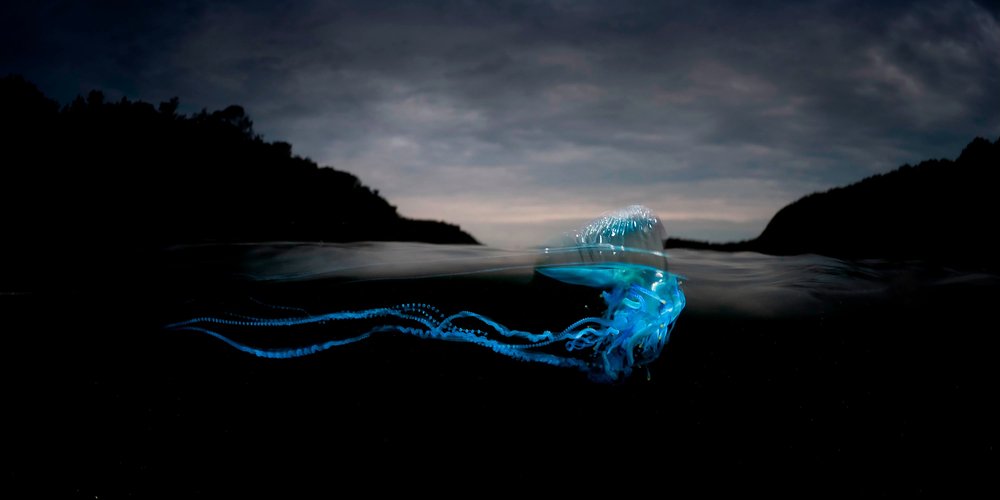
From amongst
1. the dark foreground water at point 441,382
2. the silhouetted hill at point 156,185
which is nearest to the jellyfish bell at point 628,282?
the dark foreground water at point 441,382

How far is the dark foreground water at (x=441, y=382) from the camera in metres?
7.28

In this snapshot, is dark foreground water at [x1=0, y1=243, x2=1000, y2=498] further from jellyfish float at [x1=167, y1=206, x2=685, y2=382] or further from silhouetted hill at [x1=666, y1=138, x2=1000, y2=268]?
jellyfish float at [x1=167, y1=206, x2=685, y2=382]

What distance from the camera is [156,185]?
25.0 feet

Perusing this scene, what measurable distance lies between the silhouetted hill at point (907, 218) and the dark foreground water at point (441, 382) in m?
0.35

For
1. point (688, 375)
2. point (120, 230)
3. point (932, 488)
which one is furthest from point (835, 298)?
point (120, 230)

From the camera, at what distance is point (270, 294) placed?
838 cm

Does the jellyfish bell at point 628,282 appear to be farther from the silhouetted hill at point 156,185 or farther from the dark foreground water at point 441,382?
the silhouetted hill at point 156,185

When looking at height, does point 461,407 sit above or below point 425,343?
below

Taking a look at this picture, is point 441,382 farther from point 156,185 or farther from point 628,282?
point 628,282

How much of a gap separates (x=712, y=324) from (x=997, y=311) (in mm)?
4610

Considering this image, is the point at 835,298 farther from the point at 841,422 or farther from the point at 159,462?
the point at 159,462

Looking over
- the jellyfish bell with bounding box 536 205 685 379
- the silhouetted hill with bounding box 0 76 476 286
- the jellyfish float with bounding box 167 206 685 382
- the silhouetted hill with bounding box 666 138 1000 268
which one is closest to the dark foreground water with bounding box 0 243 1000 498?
the silhouetted hill with bounding box 666 138 1000 268

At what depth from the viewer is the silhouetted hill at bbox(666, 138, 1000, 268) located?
21.8 ft

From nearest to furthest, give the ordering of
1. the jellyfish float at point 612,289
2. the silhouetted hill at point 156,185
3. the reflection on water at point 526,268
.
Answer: the jellyfish float at point 612,289 → the silhouetted hill at point 156,185 → the reflection on water at point 526,268
